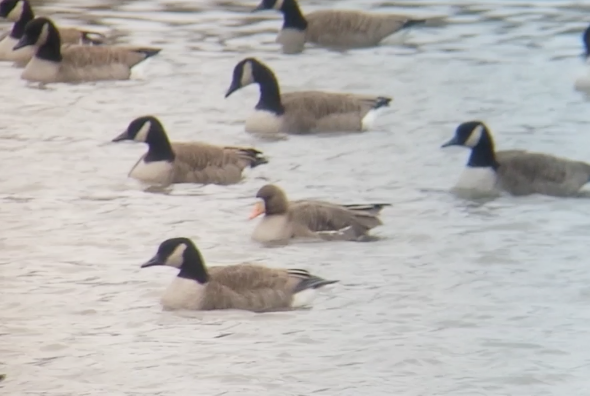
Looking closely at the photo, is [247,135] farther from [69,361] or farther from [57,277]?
[69,361]

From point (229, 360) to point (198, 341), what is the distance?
37 cm

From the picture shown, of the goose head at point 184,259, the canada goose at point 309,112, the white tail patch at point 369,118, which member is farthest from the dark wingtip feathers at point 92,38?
the goose head at point 184,259

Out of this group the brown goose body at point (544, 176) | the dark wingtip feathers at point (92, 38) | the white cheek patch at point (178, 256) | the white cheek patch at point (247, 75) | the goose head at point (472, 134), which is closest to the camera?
the white cheek patch at point (178, 256)

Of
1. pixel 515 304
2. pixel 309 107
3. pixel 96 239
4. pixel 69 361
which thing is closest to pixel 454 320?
pixel 515 304

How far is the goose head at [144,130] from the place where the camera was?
40.6 feet

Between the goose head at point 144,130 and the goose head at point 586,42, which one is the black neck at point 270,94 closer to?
the goose head at point 144,130

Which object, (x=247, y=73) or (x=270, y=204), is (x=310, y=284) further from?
(x=247, y=73)

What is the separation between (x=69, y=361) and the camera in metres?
8.36

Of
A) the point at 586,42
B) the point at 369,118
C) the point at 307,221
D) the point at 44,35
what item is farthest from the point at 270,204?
the point at 586,42

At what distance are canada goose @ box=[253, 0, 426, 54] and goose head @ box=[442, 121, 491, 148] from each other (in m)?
5.53

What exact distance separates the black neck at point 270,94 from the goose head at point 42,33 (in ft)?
10.5

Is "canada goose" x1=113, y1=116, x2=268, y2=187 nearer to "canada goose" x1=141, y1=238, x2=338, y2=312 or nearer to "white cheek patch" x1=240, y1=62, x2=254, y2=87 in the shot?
"white cheek patch" x1=240, y1=62, x2=254, y2=87

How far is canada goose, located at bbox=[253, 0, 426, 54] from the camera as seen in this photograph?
17828mm

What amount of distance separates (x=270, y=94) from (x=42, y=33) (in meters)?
3.44
